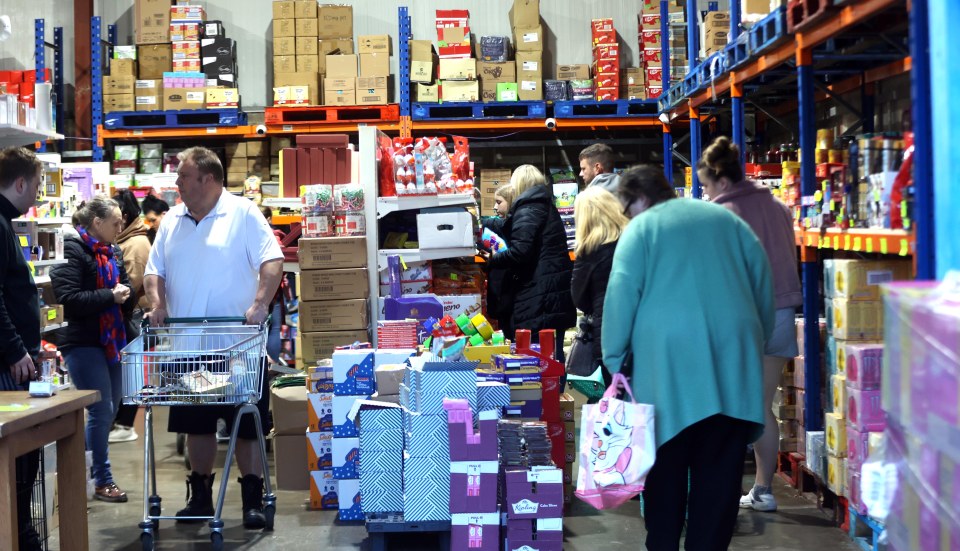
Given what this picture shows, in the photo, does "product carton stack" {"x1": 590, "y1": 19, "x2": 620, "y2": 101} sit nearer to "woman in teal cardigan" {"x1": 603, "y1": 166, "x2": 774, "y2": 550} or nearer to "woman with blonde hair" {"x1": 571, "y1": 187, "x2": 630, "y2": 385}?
"woman with blonde hair" {"x1": 571, "y1": 187, "x2": 630, "y2": 385}

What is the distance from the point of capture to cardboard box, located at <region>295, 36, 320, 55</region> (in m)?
11.5

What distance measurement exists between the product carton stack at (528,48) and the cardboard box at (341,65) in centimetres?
179

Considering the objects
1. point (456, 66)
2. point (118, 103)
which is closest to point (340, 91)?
point (456, 66)

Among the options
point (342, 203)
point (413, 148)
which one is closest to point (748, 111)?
point (413, 148)

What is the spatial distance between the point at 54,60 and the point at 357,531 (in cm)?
937

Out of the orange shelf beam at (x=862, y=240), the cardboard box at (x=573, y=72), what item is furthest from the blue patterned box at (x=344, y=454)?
the cardboard box at (x=573, y=72)

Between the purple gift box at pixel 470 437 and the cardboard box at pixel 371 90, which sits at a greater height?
the cardboard box at pixel 371 90

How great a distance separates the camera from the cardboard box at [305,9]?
37.7 feet

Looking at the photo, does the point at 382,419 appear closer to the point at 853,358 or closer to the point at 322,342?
the point at 322,342

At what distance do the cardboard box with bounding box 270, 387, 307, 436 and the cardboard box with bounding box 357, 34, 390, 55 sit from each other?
618 centimetres

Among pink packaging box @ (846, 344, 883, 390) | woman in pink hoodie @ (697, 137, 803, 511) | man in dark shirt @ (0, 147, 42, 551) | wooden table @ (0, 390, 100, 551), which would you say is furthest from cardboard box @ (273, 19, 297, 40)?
pink packaging box @ (846, 344, 883, 390)

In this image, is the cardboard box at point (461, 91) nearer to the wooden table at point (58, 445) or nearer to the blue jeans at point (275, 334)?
the blue jeans at point (275, 334)

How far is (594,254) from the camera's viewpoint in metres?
5.31

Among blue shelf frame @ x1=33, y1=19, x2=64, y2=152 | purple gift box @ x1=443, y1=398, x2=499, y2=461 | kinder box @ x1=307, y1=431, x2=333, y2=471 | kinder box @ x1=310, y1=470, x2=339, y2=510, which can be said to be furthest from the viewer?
blue shelf frame @ x1=33, y1=19, x2=64, y2=152
